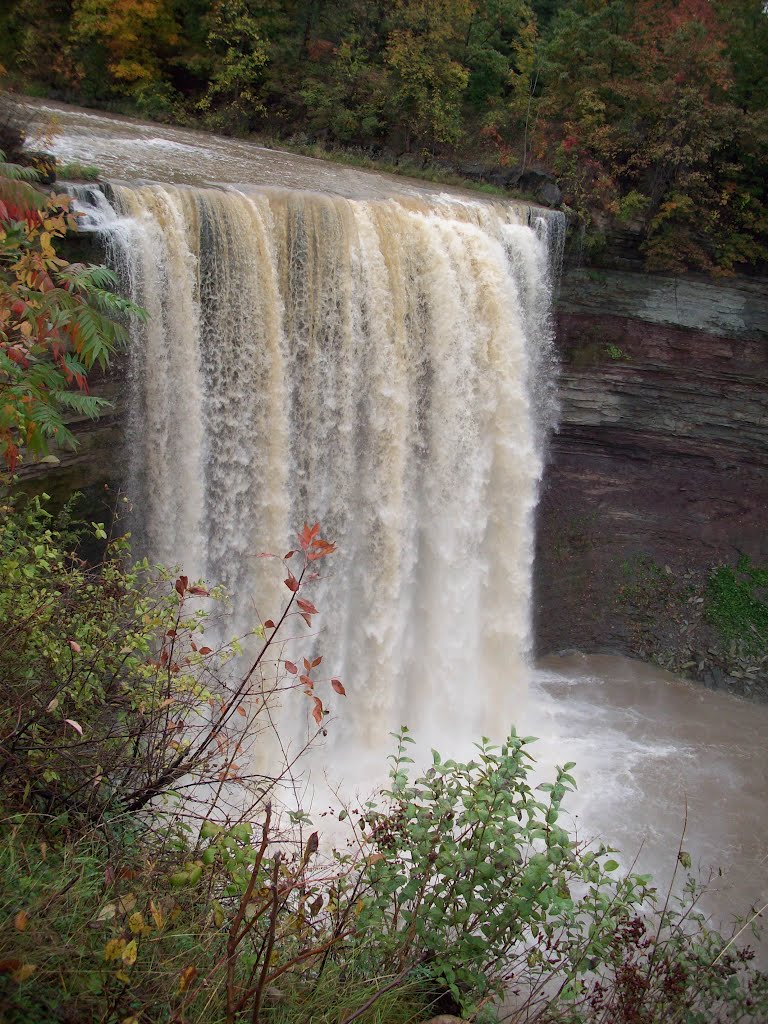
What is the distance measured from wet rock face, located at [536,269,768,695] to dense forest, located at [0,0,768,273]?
101 centimetres

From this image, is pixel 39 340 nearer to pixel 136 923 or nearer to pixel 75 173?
pixel 136 923

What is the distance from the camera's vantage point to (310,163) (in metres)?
14.0

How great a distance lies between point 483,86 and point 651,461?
991cm

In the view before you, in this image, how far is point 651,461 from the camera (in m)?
14.4

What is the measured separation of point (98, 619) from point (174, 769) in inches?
60.3

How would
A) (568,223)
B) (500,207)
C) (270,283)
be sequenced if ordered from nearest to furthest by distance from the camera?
1. (270,283)
2. (500,207)
3. (568,223)

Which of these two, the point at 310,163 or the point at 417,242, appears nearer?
the point at 417,242

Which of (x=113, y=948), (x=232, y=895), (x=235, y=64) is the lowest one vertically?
(x=232, y=895)

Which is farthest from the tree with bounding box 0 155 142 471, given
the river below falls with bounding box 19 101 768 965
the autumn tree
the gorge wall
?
the autumn tree

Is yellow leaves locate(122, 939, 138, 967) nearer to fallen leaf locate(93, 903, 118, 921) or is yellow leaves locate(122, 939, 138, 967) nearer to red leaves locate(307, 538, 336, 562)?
fallen leaf locate(93, 903, 118, 921)

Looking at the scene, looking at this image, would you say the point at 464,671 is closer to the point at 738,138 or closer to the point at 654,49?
the point at 738,138

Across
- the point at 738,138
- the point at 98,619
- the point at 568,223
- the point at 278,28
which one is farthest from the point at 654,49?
the point at 98,619

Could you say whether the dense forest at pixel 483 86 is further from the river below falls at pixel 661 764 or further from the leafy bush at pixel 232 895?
the leafy bush at pixel 232 895

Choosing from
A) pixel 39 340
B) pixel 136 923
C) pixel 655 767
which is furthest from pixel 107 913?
pixel 655 767
